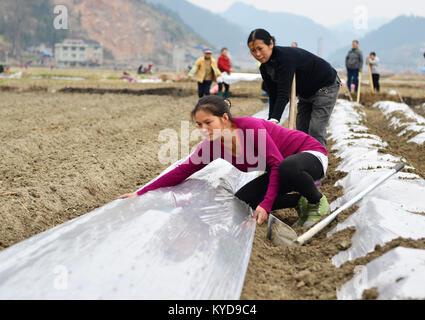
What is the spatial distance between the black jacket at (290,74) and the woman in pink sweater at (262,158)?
45cm

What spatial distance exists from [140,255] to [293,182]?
1095mm

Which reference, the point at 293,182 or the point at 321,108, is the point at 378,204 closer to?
the point at 293,182

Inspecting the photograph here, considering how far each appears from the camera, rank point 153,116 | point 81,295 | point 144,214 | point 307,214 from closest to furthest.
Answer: point 81,295 < point 144,214 < point 307,214 < point 153,116

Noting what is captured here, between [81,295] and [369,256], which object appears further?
[369,256]

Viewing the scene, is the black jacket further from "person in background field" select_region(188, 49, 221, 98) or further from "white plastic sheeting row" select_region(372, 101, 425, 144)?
"person in background field" select_region(188, 49, 221, 98)

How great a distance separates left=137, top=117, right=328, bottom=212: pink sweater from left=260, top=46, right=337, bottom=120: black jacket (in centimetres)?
43

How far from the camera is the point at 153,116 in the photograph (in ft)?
26.0

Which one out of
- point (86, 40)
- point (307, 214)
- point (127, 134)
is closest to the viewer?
point (307, 214)

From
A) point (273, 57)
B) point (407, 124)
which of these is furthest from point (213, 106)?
point (407, 124)

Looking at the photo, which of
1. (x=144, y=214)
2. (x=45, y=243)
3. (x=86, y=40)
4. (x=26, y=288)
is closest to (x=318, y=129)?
(x=144, y=214)

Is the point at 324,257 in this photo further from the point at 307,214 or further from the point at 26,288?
the point at 26,288

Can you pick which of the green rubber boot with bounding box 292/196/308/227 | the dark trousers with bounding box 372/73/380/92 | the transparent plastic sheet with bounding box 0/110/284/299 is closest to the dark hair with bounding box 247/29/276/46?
the green rubber boot with bounding box 292/196/308/227

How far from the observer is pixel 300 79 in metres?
3.27

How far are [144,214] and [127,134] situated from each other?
4191 millimetres
